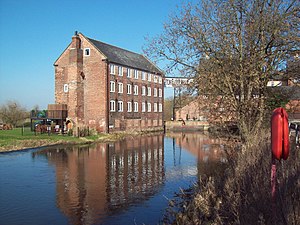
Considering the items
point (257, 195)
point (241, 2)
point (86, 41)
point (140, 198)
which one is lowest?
point (140, 198)

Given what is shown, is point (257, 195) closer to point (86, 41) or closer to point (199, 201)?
point (199, 201)

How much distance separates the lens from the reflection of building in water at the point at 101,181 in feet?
33.1

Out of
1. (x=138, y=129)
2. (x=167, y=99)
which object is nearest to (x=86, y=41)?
(x=138, y=129)

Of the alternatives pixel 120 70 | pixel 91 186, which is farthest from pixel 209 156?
pixel 120 70

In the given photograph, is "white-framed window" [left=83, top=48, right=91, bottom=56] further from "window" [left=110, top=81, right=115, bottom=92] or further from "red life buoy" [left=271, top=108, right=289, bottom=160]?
"red life buoy" [left=271, top=108, right=289, bottom=160]

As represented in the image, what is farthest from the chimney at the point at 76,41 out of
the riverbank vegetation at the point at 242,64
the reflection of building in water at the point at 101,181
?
the riverbank vegetation at the point at 242,64

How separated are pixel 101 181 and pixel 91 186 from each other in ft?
3.21

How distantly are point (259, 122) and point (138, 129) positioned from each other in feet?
112

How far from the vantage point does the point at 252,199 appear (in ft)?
19.9

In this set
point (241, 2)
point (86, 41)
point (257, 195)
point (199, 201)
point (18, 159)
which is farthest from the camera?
point (86, 41)

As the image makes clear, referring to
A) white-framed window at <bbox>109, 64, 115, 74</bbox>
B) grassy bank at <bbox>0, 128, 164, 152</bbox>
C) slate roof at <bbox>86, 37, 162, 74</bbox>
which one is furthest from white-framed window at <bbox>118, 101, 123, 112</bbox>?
grassy bank at <bbox>0, 128, 164, 152</bbox>

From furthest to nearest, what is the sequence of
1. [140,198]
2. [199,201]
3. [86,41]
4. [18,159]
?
[86,41] < [18,159] < [140,198] < [199,201]

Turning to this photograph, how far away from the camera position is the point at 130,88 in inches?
1786

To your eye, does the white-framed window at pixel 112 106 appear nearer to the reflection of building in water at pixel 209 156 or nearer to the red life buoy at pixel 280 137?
the reflection of building in water at pixel 209 156
